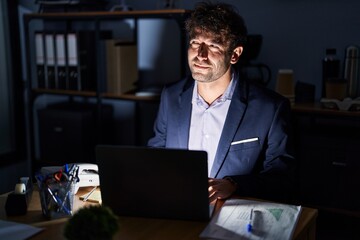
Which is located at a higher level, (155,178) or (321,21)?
(321,21)

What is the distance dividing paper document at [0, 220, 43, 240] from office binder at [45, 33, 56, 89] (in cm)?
218

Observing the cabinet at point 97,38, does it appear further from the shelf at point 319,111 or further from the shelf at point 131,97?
the shelf at point 319,111

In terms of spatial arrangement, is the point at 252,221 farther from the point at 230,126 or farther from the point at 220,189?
the point at 230,126

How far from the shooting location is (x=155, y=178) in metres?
1.37

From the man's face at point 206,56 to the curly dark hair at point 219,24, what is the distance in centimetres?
2

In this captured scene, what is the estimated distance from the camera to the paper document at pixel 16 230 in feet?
4.29

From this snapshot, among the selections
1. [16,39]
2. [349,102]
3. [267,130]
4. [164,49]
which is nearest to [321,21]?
[349,102]

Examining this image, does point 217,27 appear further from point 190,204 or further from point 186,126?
point 190,204

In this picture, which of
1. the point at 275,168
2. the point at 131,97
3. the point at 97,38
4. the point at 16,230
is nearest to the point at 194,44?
the point at 275,168

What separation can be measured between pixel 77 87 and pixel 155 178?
217 cm

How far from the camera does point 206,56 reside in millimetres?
1932

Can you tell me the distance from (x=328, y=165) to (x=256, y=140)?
3.28ft

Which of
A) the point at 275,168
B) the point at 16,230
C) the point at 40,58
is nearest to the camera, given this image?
the point at 16,230

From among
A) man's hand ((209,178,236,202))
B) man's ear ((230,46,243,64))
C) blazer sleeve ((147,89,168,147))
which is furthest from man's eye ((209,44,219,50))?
man's hand ((209,178,236,202))
